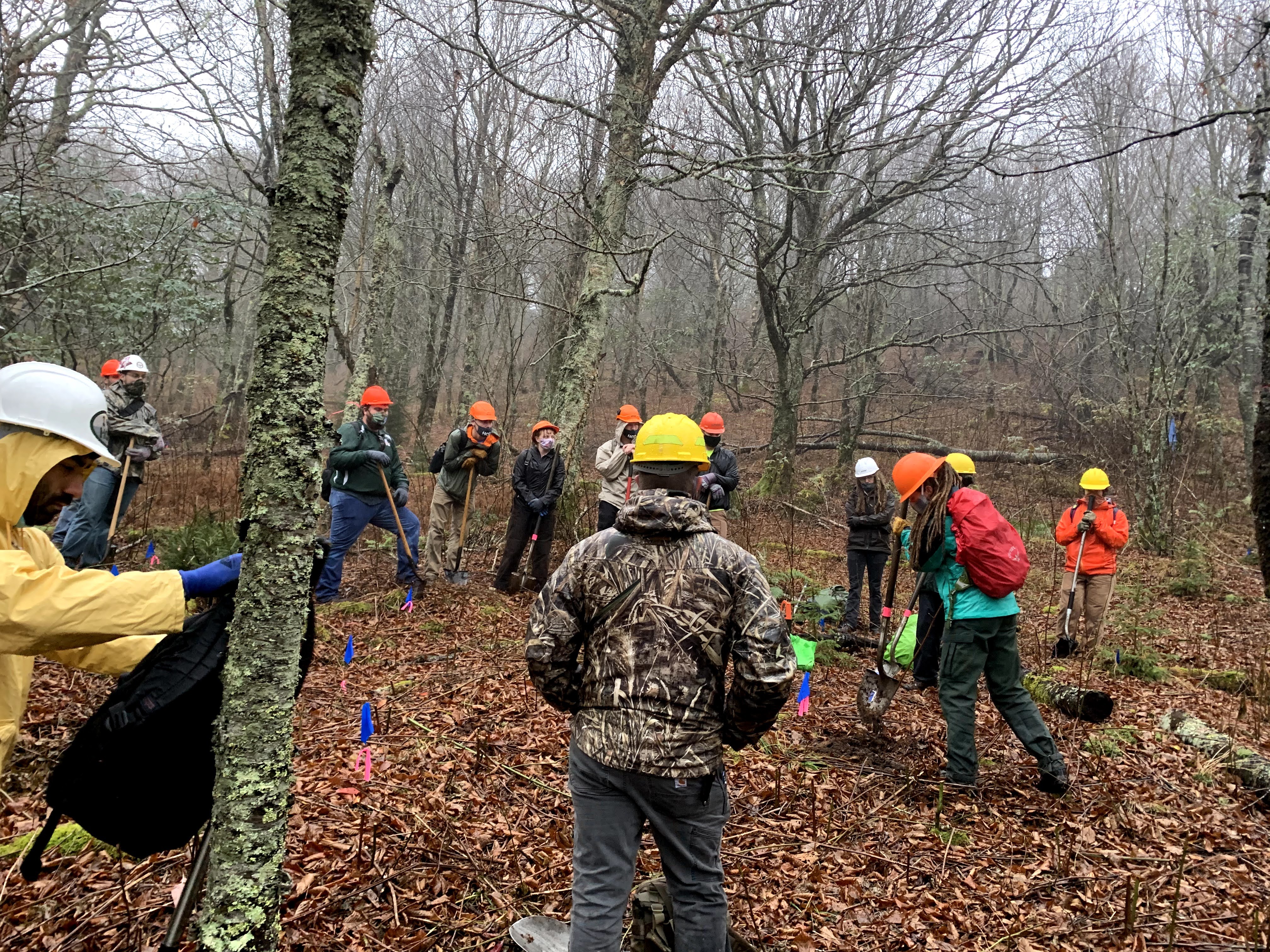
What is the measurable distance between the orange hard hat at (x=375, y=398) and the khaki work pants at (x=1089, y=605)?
7.60 m

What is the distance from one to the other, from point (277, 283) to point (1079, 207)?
30.9 metres

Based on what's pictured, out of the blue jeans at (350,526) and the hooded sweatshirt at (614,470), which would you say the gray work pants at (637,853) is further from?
the hooded sweatshirt at (614,470)

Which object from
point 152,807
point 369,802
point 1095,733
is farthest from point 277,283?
point 1095,733

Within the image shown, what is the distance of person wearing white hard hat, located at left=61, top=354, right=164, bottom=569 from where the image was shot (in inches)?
256

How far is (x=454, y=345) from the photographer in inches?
1104

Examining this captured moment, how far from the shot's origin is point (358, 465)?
7.34 m

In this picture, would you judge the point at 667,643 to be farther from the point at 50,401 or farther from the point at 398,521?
the point at 398,521

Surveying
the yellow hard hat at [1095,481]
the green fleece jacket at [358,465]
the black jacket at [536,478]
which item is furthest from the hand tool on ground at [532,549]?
the yellow hard hat at [1095,481]

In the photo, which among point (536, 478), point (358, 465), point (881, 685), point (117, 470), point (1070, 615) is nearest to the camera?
point (881, 685)

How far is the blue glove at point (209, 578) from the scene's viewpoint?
6.53 feet

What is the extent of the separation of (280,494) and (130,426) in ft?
21.1

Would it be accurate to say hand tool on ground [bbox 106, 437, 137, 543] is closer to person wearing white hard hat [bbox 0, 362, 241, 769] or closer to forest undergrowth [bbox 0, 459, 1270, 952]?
forest undergrowth [bbox 0, 459, 1270, 952]

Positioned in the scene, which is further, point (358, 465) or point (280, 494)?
point (358, 465)

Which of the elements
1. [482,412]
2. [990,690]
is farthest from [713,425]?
[990,690]
